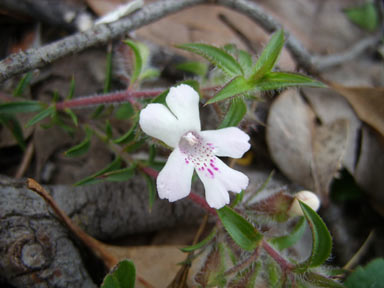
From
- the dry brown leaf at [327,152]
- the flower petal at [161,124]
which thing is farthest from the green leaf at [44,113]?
the dry brown leaf at [327,152]

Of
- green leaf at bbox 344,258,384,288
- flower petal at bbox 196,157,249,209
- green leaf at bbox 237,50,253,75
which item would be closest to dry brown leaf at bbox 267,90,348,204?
green leaf at bbox 344,258,384,288

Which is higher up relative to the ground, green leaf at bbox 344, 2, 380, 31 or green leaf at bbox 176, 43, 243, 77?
green leaf at bbox 176, 43, 243, 77

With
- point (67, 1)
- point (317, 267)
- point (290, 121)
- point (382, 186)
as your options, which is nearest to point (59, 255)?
point (317, 267)

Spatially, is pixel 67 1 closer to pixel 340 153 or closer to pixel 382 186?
pixel 340 153

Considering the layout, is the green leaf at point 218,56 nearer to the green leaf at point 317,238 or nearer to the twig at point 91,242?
the green leaf at point 317,238

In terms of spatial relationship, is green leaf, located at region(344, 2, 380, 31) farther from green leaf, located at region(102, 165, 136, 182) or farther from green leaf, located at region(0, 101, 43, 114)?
green leaf, located at region(0, 101, 43, 114)

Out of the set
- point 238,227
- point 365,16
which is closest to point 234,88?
point 238,227
